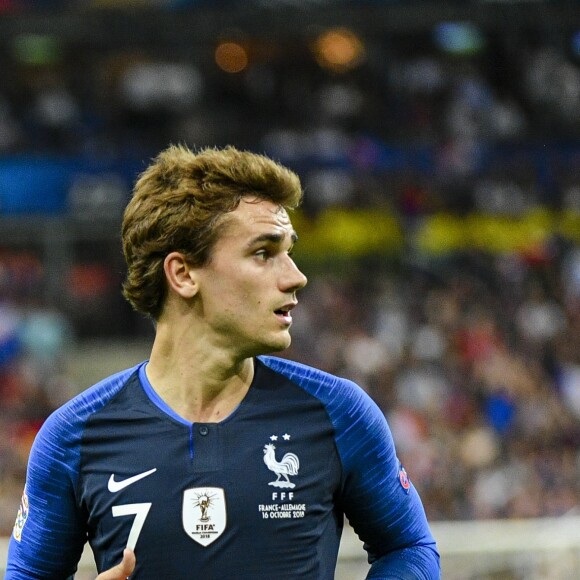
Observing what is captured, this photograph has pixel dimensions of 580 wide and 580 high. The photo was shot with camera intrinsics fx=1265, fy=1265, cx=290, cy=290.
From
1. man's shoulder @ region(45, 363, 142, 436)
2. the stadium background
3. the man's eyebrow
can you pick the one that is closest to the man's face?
the man's eyebrow

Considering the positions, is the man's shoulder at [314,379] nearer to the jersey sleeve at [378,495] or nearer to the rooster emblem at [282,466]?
the jersey sleeve at [378,495]

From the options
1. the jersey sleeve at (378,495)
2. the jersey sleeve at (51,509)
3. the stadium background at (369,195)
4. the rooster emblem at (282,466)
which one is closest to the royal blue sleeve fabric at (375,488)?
the jersey sleeve at (378,495)

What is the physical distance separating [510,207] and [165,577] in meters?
12.5

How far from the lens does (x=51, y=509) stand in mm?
2721

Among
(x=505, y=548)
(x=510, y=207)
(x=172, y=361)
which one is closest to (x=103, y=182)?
(x=510, y=207)

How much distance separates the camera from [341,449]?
2.70 m

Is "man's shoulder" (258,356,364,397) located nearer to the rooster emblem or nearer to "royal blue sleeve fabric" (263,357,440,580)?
"royal blue sleeve fabric" (263,357,440,580)

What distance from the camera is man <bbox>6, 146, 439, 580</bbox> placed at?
8.62 ft

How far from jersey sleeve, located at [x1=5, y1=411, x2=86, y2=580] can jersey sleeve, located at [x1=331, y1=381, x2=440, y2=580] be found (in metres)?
0.58

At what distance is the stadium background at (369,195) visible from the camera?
1102 cm

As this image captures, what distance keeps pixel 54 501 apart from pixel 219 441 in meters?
0.38

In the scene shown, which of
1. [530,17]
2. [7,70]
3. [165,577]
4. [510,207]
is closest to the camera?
[165,577]

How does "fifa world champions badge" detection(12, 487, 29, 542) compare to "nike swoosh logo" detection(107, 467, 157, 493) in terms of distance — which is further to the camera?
"fifa world champions badge" detection(12, 487, 29, 542)

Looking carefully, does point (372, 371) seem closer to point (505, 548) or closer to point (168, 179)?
point (505, 548)
